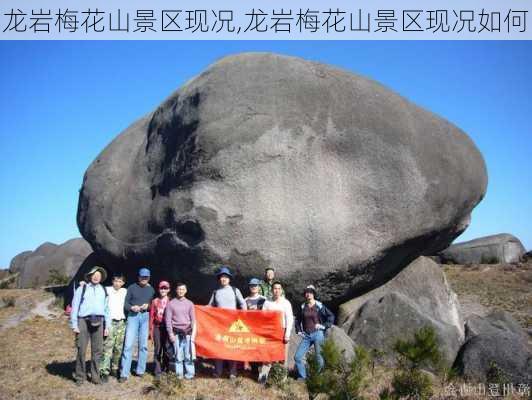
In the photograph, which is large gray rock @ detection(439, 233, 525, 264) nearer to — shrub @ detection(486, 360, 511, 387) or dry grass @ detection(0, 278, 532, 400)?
shrub @ detection(486, 360, 511, 387)

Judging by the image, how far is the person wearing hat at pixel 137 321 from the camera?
20.4 feet

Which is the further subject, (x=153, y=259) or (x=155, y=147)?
(x=155, y=147)

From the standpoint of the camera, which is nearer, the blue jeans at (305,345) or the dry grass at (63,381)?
the dry grass at (63,381)

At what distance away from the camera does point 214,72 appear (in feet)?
29.7

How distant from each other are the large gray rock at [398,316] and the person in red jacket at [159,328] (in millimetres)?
2929

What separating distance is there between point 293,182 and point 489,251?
1606 cm

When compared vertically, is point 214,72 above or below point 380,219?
above

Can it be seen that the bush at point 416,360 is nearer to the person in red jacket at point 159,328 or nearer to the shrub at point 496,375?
the shrub at point 496,375

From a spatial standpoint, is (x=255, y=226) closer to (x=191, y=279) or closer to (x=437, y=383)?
(x=191, y=279)

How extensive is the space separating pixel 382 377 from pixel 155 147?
5.72 meters

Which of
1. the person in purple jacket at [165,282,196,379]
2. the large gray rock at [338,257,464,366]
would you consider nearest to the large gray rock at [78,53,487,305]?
the large gray rock at [338,257,464,366]

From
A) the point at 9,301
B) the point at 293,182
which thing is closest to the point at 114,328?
the point at 293,182

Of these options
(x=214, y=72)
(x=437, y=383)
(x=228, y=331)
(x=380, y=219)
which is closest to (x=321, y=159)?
(x=380, y=219)

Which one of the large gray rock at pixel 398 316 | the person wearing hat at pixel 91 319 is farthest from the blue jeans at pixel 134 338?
the large gray rock at pixel 398 316
